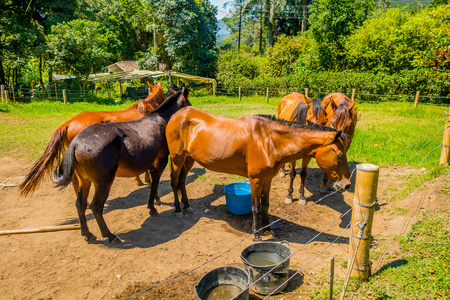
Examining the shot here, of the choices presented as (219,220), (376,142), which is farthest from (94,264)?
(376,142)

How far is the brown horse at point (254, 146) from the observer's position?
403 centimetres

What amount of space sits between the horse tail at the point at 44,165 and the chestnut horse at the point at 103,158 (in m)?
0.32

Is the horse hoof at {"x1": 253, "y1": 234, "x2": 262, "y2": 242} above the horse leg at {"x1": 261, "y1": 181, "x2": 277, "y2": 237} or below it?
below

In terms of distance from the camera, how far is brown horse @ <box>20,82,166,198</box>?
442 cm

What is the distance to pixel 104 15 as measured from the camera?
35344 mm

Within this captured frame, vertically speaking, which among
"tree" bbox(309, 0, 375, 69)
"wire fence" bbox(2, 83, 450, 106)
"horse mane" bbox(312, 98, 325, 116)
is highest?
"tree" bbox(309, 0, 375, 69)

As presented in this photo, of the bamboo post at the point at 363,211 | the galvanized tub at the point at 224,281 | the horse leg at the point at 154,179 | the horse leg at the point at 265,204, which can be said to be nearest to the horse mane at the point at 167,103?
the horse leg at the point at 154,179

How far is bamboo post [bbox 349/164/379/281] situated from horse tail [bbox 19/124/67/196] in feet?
15.1

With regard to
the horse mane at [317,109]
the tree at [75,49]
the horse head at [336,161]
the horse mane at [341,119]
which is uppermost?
the tree at [75,49]

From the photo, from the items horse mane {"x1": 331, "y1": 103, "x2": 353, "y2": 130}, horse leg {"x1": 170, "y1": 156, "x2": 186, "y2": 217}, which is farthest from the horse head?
horse leg {"x1": 170, "y1": 156, "x2": 186, "y2": 217}

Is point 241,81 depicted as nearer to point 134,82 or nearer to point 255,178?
point 134,82

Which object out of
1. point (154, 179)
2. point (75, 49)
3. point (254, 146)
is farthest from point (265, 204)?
point (75, 49)

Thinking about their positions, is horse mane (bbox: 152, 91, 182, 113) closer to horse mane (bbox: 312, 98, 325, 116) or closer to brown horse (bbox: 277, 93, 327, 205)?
brown horse (bbox: 277, 93, 327, 205)

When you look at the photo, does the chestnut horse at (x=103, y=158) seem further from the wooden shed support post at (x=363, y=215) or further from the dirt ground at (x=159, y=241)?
the wooden shed support post at (x=363, y=215)
